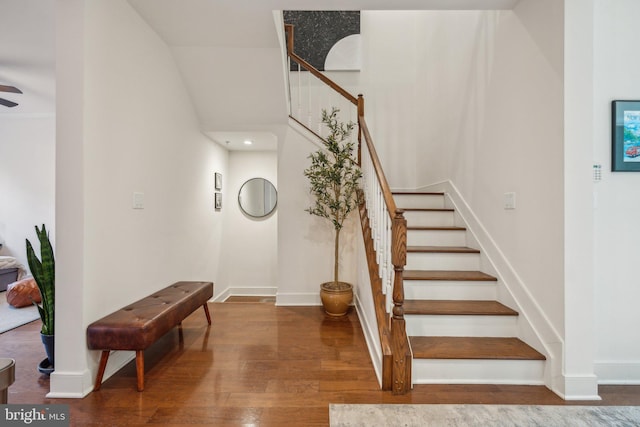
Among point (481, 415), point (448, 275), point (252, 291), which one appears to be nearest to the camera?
point (481, 415)

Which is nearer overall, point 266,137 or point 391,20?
point 266,137

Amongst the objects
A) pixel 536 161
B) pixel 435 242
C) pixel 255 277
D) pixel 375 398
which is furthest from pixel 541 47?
pixel 255 277

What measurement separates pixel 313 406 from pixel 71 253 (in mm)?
1793

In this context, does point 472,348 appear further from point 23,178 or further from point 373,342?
point 23,178

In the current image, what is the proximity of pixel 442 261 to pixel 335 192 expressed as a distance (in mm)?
1332

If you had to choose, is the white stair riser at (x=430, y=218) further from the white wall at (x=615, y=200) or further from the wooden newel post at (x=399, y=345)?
the wooden newel post at (x=399, y=345)

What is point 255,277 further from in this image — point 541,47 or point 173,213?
point 541,47

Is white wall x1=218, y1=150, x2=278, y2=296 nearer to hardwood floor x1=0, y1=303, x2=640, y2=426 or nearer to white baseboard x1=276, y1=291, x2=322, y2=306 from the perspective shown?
white baseboard x1=276, y1=291, x2=322, y2=306

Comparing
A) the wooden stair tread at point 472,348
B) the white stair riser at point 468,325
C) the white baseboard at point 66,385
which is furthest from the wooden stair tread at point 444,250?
the white baseboard at point 66,385

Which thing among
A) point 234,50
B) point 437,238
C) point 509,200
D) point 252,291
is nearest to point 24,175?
point 252,291

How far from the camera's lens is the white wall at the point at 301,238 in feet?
11.8

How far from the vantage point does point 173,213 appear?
296 centimetres

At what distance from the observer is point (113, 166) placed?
2070mm

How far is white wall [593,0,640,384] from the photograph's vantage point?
74.4 inches
